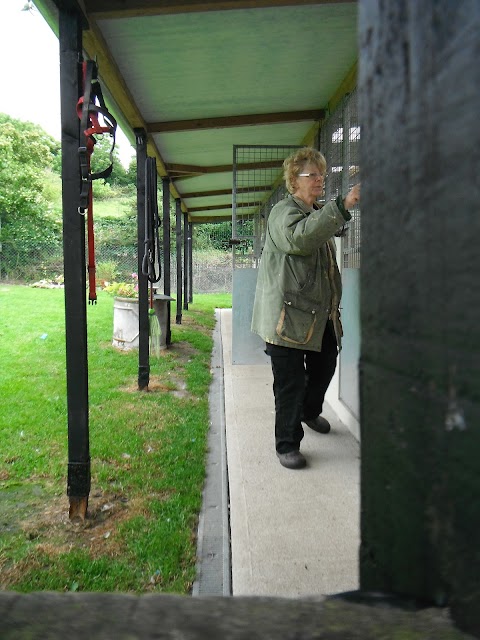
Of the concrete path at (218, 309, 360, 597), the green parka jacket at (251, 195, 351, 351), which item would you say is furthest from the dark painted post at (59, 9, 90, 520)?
the green parka jacket at (251, 195, 351, 351)

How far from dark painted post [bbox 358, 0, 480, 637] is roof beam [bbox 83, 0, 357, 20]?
254 centimetres

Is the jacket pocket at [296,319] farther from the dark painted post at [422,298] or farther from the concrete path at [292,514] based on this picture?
the dark painted post at [422,298]

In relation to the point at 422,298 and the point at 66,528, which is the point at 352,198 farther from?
the point at 66,528

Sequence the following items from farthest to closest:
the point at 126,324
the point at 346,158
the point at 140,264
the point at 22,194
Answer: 1. the point at 22,194
2. the point at 126,324
3. the point at 140,264
4. the point at 346,158

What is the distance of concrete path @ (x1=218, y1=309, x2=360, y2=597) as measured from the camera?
2207mm

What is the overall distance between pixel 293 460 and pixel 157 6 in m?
2.66

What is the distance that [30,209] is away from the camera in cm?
2841

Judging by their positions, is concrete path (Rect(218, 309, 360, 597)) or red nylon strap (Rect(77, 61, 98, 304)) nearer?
concrete path (Rect(218, 309, 360, 597))

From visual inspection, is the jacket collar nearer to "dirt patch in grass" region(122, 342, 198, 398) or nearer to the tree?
"dirt patch in grass" region(122, 342, 198, 398)

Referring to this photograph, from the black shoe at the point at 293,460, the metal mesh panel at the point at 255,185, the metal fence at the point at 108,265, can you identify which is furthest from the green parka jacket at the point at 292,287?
the metal fence at the point at 108,265

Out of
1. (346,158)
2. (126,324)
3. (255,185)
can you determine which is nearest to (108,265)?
(126,324)

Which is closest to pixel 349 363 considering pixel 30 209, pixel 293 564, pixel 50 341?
pixel 293 564

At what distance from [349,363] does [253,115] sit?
106 inches

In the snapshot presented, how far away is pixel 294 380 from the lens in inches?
120
